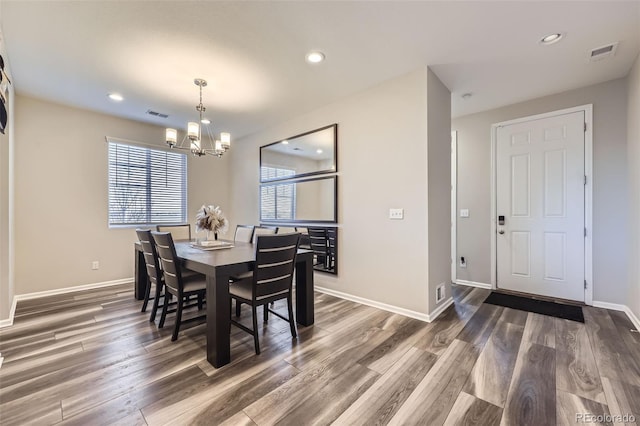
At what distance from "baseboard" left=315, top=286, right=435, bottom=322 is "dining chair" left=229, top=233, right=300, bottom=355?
1162 millimetres

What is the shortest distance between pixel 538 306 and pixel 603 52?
2.68 meters

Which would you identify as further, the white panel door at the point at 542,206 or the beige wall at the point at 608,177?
the white panel door at the point at 542,206

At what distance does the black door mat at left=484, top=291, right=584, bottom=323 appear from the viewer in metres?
2.87

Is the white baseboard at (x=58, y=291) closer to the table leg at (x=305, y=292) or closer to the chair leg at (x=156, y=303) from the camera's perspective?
the chair leg at (x=156, y=303)

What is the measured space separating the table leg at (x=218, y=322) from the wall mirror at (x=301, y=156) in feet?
7.23

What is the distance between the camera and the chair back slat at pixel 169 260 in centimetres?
229

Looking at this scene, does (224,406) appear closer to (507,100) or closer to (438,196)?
(438,196)

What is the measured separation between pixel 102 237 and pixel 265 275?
3460 millimetres

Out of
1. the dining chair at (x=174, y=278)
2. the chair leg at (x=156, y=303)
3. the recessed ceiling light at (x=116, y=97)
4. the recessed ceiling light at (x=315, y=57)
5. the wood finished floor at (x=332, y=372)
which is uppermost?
the recessed ceiling light at (x=315, y=57)

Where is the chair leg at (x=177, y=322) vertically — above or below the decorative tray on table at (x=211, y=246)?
below

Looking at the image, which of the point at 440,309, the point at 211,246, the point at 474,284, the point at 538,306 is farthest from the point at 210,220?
the point at 538,306

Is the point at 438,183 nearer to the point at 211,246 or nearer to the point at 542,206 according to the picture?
the point at 542,206

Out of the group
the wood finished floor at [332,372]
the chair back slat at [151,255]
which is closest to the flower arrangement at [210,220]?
the chair back slat at [151,255]

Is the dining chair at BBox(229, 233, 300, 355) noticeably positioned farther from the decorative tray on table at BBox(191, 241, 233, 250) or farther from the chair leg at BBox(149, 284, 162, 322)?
the chair leg at BBox(149, 284, 162, 322)
